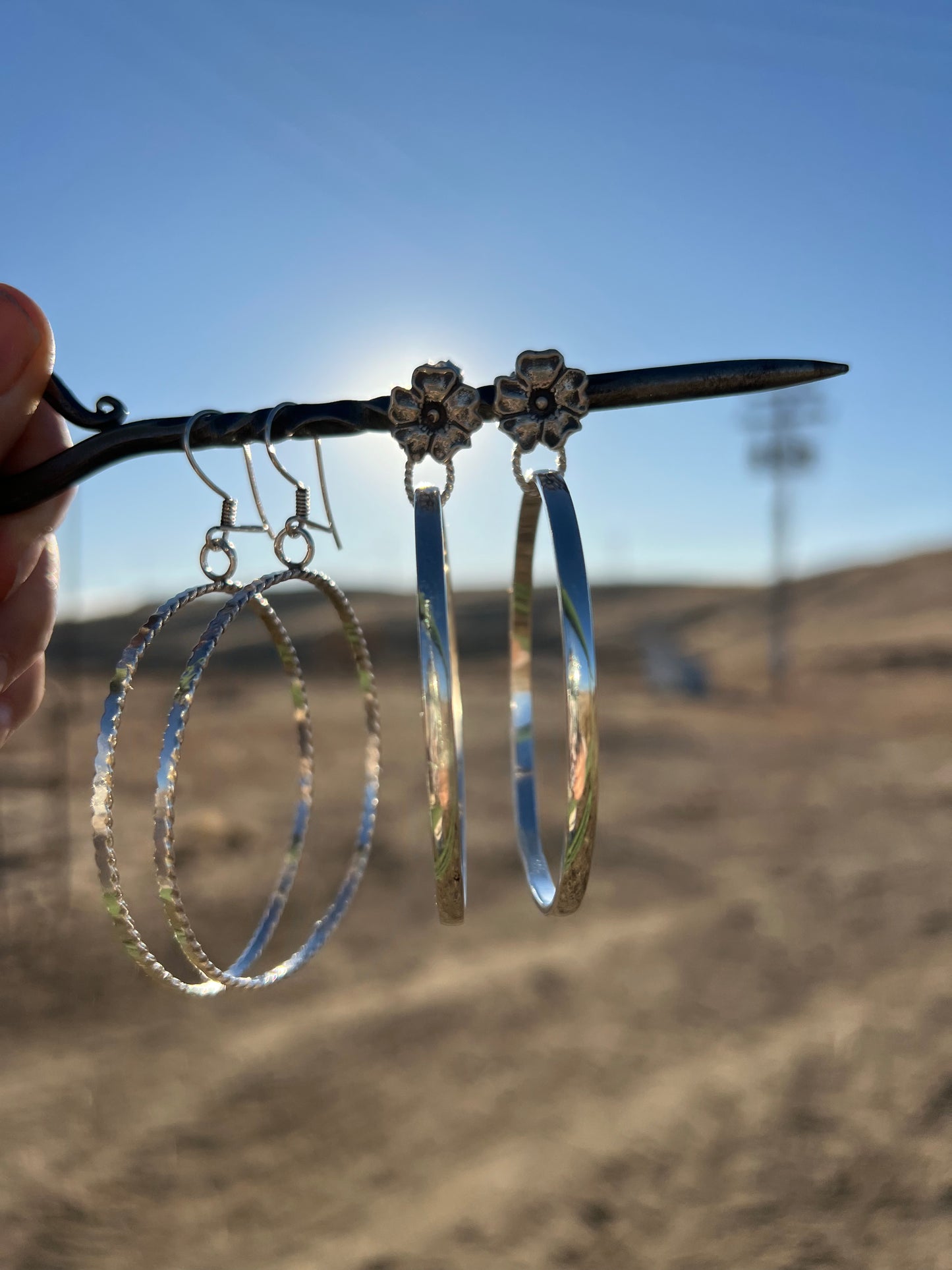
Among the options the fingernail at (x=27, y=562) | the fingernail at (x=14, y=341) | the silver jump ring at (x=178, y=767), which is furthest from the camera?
the fingernail at (x=27, y=562)

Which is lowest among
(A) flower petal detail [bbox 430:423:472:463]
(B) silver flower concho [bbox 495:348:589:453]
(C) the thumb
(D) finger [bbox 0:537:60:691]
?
(D) finger [bbox 0:537:60:691]

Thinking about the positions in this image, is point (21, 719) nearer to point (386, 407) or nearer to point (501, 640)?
point (386, 407)

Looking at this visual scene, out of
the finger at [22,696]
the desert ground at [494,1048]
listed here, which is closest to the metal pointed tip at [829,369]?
the finger at [22,696]

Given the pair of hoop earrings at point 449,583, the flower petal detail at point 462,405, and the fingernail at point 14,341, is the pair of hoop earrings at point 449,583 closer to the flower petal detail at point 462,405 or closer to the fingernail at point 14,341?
the flower petal detail at point 462,405

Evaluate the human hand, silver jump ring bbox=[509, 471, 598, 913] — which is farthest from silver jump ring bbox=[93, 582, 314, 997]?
silver jump ring bbox=[509, 471, 598, 913]

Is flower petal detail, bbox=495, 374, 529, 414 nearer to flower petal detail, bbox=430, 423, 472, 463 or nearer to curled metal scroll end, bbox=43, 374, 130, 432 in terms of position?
flower petal detail, bbox=430, 423, 472, 463

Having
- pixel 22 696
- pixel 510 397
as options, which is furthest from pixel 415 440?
pixel 22 696

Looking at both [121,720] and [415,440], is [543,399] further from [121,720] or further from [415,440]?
[121,720]
